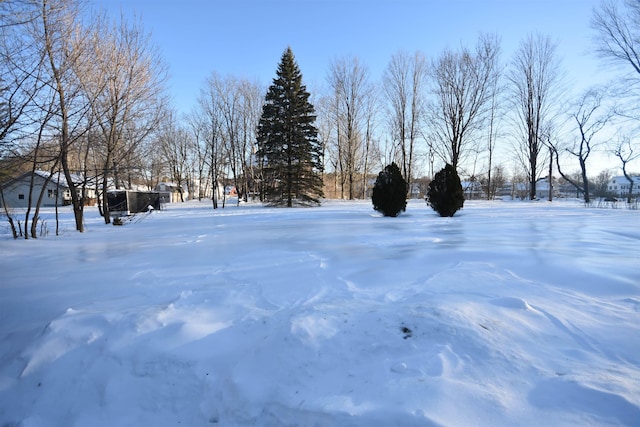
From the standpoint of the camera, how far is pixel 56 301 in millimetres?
3395

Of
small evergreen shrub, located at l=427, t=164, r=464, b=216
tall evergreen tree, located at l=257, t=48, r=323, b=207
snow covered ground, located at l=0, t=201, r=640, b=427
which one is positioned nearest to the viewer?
snow covered ground, located at l=0, t=201, r=640, b=427

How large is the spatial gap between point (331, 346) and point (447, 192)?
11098mm

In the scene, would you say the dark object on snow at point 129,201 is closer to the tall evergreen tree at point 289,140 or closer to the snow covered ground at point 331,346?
the tall evergreen tree at point 289,140

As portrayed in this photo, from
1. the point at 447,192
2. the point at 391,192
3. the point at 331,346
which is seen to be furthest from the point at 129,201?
the point at 331,346

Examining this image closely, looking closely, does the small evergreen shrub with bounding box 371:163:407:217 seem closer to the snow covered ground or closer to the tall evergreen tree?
the snow covered ground

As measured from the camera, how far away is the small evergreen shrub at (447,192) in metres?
12.2

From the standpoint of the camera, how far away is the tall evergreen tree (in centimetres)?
2289

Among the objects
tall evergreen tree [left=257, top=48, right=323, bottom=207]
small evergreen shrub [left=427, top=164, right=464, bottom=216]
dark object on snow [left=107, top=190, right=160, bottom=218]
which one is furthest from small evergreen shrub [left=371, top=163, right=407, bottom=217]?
dark object on snow [left=107, top=190, right=160, bottom=218]

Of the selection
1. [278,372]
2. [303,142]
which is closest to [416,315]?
[278,372]

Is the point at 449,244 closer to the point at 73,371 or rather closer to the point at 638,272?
the point at 638,272

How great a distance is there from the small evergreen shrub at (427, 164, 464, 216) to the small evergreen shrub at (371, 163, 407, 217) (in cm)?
127

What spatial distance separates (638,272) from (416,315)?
9.75 ft

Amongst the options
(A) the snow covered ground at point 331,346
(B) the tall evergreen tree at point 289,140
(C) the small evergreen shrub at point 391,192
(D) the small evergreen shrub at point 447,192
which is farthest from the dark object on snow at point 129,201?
(A) the snow covered ground at point 331,346

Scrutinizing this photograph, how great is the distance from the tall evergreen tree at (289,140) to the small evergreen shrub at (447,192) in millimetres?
11365
